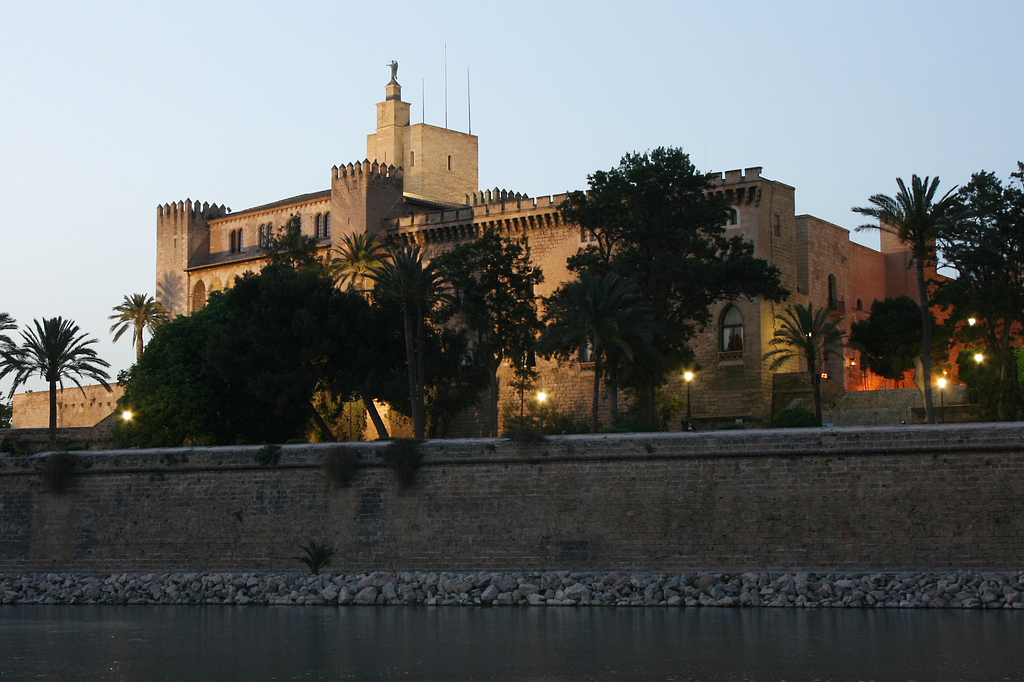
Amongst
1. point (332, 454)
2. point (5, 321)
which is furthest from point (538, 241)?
point (332, 454)

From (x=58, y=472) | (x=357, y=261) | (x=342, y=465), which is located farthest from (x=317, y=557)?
(x=357, y=261)

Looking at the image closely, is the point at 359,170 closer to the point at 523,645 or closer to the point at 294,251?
the point at 294,251

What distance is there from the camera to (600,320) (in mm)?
32094

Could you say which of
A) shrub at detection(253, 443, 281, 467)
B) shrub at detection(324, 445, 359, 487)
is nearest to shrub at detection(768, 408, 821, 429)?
shrub at detection(324, 445, 359, 487)

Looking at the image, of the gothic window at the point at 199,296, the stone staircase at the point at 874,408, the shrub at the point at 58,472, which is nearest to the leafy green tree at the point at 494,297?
the stone staircase at the point at 874,408

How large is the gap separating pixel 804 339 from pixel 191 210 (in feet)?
89.9

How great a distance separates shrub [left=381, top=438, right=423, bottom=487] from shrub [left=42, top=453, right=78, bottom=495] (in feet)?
22.5

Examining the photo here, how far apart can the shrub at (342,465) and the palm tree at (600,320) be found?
768 cm

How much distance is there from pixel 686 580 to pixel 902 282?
33703mm

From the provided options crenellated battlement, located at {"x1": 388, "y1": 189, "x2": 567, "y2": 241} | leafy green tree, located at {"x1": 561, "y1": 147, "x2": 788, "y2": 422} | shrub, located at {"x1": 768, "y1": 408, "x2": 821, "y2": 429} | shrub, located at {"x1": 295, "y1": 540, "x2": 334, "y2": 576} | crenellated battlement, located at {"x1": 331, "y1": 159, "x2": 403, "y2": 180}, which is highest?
crenellated battlement, located at {"x1": 331, "y1": 159, "x2": 403, "y2": 180}

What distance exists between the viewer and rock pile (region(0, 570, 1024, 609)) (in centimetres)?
Answer: 2111

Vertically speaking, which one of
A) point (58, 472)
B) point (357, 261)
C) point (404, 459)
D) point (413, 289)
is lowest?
point (58, 472)

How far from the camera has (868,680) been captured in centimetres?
1405

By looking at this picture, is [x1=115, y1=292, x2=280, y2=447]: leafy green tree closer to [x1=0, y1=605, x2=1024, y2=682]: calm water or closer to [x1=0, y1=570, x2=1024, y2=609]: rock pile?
[x1=0, y1=570, x2=1024, y2=609]: rock pile
